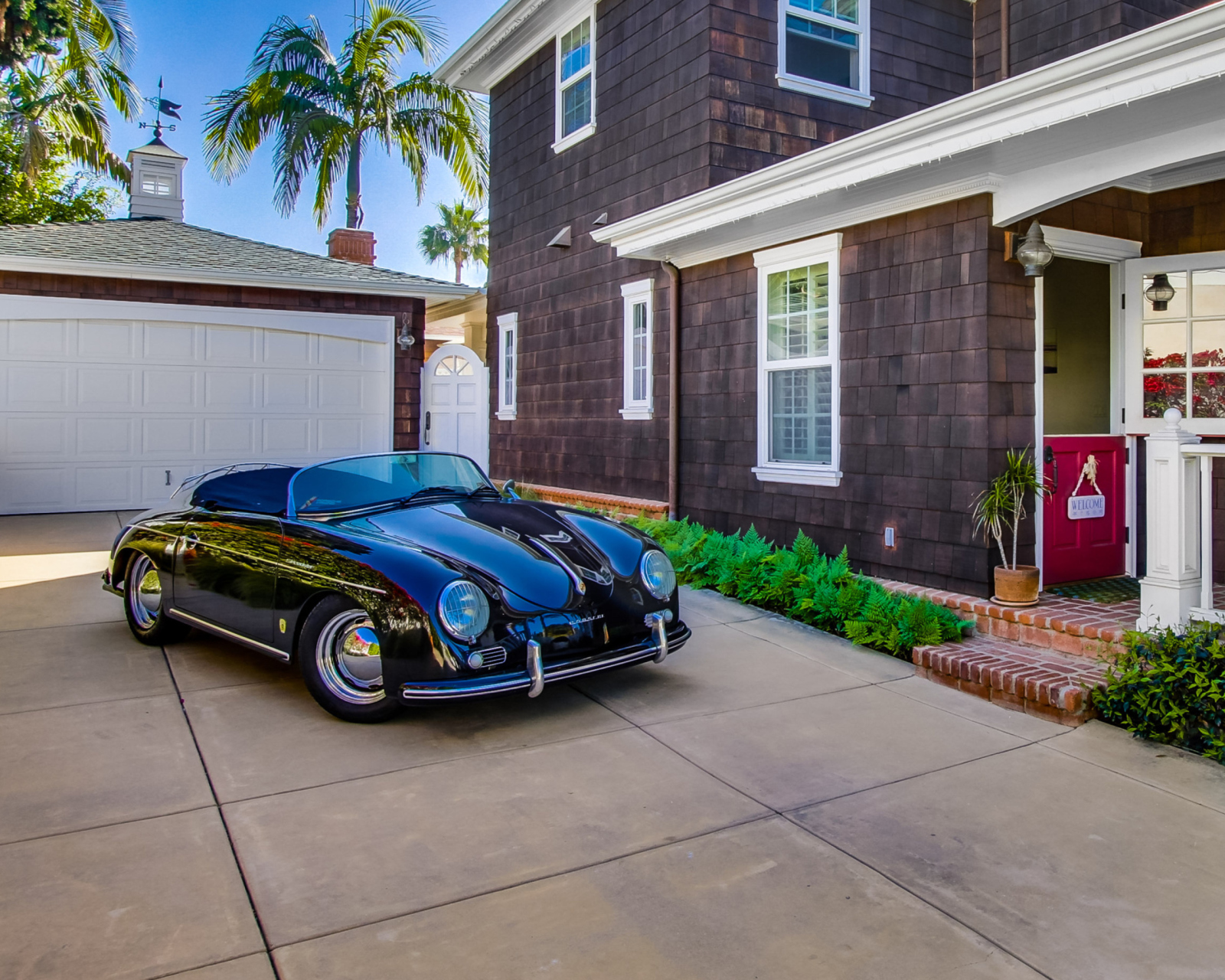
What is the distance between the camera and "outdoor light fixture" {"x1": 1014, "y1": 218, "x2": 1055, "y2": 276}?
5176 millimetres

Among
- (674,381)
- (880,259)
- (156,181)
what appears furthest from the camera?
(156,181)

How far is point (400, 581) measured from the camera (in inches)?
147

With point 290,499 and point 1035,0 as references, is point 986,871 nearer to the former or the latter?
point 290,499

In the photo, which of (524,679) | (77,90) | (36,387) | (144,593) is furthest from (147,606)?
(77,90)

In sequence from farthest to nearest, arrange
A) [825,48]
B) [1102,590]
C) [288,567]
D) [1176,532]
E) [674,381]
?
[825,48]
[674,381]
[1102,590]
[1176,532]
[288,567]

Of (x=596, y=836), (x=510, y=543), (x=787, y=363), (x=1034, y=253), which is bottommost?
(x=596, y=836)

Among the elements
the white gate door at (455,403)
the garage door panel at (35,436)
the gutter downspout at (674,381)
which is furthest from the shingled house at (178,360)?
the gutter downspout at (674,381)

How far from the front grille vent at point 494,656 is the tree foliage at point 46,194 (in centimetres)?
2182

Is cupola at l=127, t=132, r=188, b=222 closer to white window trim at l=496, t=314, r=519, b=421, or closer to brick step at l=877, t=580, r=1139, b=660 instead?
white window trim at l=496, t=314, r=519, b=421

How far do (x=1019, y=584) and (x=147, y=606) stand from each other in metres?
4.81

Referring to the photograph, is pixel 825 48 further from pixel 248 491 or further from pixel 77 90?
pixel 77 90

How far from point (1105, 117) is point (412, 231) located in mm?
38346

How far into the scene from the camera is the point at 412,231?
3991 cm

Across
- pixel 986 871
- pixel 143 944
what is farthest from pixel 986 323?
pixel 143 944
